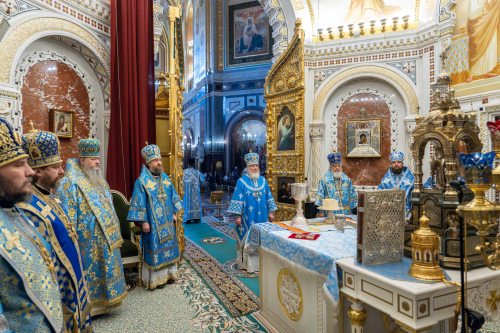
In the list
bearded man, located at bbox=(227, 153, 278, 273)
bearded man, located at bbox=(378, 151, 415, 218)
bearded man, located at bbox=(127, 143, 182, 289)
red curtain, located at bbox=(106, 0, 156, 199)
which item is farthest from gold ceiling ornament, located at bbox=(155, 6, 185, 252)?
bearded man, located at bbox=(378, 151, 415, 218)

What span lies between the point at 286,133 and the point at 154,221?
134 inches

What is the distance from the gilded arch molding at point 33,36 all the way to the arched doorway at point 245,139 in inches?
490

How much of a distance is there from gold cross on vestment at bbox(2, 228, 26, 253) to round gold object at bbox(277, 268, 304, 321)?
215 cm

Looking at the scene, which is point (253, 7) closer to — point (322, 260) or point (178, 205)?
point (178, 205)

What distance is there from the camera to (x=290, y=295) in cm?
292

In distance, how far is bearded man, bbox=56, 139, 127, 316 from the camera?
133 inches

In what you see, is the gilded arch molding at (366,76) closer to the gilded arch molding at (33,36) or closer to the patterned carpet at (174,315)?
the gilded arch molding at (33,36)

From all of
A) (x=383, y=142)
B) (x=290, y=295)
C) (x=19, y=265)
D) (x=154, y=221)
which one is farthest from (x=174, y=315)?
(x=383, y=142)

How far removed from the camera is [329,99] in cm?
714

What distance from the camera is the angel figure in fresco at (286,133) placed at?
652 centimetres

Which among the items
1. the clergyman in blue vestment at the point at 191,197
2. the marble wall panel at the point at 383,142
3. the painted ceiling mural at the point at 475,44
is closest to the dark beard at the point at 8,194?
the marble wall panel at the point at 383,142

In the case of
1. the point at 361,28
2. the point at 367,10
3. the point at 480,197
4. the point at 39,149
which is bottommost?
the point at 480,197

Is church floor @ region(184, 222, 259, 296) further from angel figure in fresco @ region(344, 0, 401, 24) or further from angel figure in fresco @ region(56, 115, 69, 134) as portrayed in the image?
angel figure in fresco @ region(344, 0, 401, 24)

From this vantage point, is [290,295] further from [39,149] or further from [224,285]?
[39,149]
